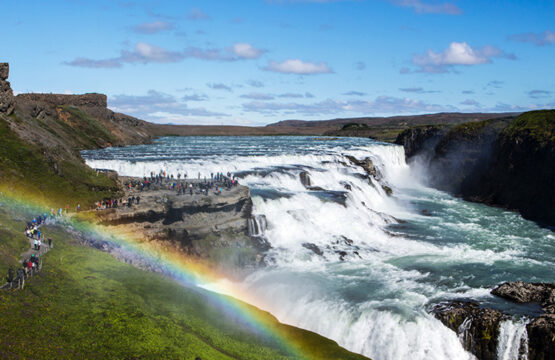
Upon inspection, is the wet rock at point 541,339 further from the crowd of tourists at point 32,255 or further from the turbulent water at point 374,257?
the crowd of tourists at point 32,255

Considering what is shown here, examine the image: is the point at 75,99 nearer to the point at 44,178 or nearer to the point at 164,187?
the point at 44,178

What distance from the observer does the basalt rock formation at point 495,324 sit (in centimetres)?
2012

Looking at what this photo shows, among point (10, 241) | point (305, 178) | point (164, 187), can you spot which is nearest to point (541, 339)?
point (10, 241)

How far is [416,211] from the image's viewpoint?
54562mm

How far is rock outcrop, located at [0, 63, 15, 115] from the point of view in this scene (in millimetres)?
49500

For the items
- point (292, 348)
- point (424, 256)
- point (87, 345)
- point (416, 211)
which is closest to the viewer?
point (87, 345)

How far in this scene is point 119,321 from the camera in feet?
66.3

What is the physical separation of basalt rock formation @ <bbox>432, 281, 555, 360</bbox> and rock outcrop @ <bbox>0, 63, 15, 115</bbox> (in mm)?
48923

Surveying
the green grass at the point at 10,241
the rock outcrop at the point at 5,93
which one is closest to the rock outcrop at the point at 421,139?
the rock outcrop at the point at 5,93

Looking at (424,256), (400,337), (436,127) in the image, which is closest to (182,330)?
(400,337)

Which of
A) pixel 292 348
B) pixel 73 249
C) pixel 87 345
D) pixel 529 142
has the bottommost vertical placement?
pixel 292 348

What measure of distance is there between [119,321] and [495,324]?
17717 mm

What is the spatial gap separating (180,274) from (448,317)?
18.5 metres

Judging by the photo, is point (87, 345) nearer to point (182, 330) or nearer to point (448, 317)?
point (182, 330)
